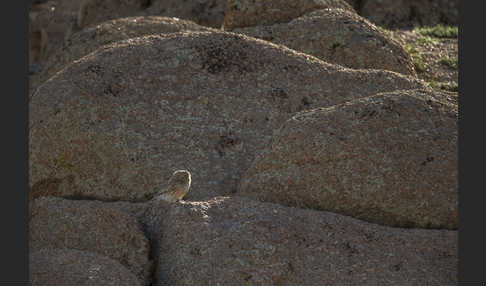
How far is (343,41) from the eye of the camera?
11.3 metres

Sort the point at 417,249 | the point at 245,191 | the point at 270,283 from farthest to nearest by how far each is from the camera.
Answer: the point at 245,191
the point at 417,249
the point at 270,283

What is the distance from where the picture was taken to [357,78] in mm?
Result: 9555

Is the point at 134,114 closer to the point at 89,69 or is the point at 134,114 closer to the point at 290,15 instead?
the point at 89,69

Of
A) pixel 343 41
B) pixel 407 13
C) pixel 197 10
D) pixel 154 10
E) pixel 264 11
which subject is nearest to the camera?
pixel 343 41

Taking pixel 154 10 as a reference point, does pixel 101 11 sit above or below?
below

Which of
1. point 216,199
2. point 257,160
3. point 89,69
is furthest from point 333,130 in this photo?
point 89,69

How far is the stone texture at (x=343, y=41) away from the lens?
11.1m

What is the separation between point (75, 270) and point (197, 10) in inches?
475

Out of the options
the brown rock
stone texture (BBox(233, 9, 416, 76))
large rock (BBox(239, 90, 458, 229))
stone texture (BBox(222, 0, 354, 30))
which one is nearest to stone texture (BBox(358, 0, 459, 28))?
stone texture (BBox(222, 0, 354, 30))

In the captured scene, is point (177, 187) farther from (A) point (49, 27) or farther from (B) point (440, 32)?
(A) point (49, 27)

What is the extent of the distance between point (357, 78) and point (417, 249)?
3149 mm

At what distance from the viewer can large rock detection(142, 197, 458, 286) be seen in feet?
21.8

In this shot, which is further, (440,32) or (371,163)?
(440,32)

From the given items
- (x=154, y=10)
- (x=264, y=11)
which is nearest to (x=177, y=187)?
(x=264, y=11)
